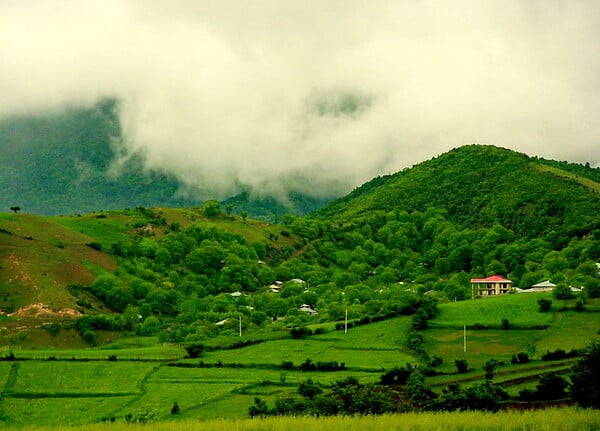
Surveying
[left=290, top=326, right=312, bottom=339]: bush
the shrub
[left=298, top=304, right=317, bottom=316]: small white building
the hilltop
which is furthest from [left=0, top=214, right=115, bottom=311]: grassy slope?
the shrub

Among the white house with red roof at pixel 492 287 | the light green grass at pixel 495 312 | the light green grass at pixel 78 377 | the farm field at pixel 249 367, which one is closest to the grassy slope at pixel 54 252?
the farm field at pixel 249 367

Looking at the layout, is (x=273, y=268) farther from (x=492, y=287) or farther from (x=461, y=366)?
(x=461, y=366)

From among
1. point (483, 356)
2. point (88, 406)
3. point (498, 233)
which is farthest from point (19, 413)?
point (498, 233)

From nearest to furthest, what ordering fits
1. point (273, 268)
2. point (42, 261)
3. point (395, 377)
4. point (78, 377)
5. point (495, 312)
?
point (395, 377), point (78, 377), point (495, 312), point (42, 261), point (273, 268)

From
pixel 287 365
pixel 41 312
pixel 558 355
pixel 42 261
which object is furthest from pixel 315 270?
pixel 558 355

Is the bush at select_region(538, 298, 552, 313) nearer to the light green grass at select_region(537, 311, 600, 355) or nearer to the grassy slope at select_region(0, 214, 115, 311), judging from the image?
the light green grass at select_region(537, 311, 600, 355)

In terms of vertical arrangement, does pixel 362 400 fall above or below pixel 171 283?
below

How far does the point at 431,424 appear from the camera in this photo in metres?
35.8

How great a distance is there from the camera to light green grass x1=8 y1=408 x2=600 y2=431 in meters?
35.2

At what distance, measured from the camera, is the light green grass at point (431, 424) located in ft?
116

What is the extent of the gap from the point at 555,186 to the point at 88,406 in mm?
156802

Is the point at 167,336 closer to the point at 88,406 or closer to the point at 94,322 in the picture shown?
the point at 94,322

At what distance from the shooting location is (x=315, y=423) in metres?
37.8

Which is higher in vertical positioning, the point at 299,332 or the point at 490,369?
the point at 299,332
